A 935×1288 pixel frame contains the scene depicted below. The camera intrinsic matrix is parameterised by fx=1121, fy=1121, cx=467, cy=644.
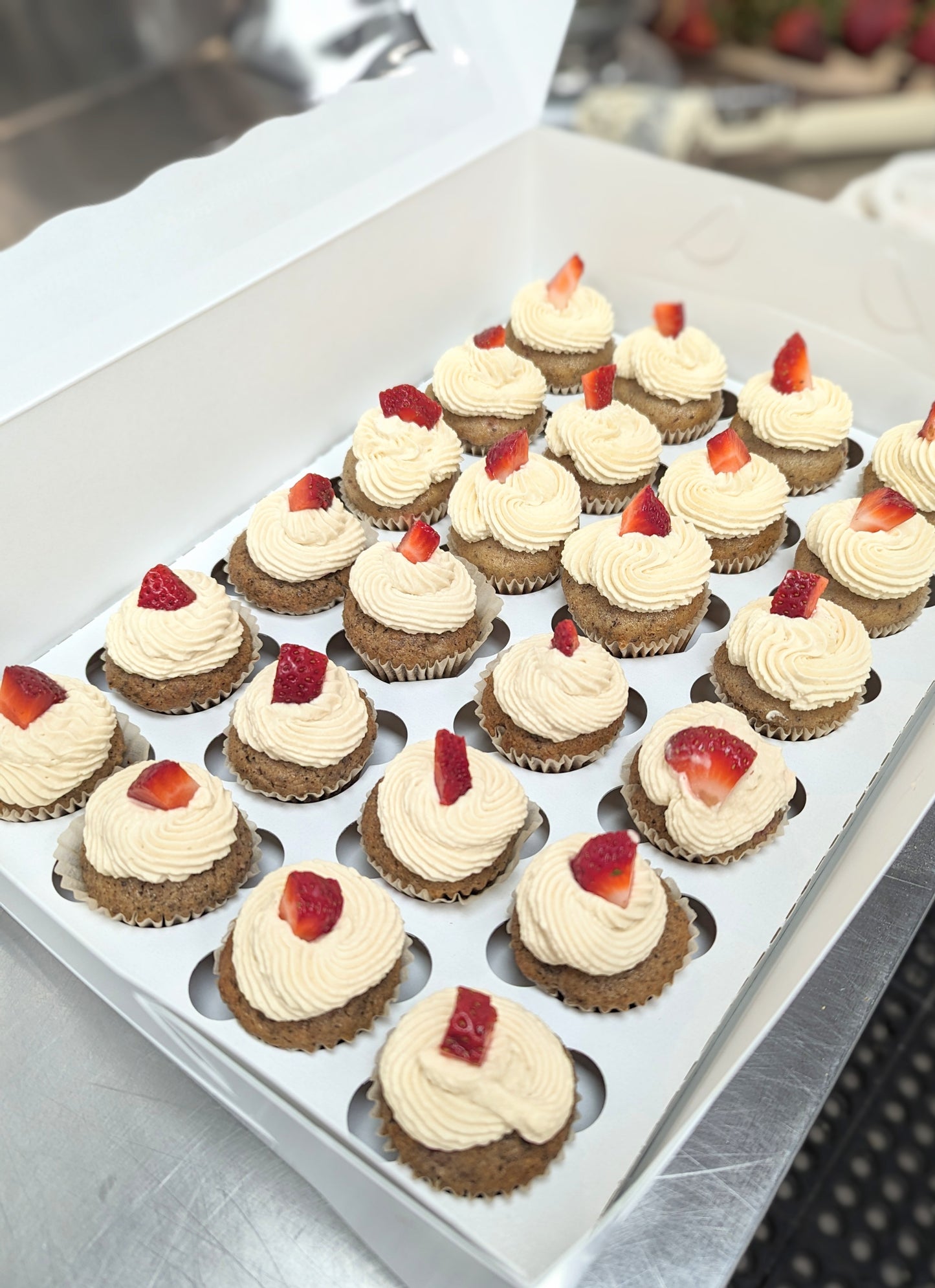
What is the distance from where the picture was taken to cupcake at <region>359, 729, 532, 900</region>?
7.29 ft

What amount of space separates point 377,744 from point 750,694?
0.89 metres

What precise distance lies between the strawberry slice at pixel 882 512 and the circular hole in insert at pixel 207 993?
187 cm

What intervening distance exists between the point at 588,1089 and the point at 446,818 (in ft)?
1.86

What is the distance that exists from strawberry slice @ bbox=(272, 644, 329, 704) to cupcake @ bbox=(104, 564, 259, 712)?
25 centimetres

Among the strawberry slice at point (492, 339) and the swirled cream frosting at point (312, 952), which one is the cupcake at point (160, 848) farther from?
the strawberry slice at point (492, 339)

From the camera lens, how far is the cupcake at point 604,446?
3105 mm

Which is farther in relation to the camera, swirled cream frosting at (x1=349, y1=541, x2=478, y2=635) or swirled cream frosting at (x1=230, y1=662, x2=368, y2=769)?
swirled cream frosting at (x1=349, y1=541, x2=478, y2=635)

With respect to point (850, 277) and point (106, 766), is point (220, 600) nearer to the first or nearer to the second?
point (106, 766)

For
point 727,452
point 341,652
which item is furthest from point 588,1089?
point 727,452

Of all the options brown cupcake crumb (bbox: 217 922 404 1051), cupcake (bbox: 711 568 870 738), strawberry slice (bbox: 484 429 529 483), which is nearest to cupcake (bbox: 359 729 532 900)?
brown cupcake crumb (bbox: 217 922 404 1051)

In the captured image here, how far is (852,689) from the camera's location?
8.42 ft

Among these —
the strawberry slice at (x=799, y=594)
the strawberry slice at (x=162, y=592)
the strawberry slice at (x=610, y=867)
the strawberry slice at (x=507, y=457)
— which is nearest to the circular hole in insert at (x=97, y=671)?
the strawberry slice at (x=162, y=592)

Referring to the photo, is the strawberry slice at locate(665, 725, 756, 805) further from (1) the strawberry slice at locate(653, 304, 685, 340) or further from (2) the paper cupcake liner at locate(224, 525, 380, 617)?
(1) the strawberry slice at locate(653, 304, 685, 340)

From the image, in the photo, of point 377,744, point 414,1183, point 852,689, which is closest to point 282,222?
point 377,744
